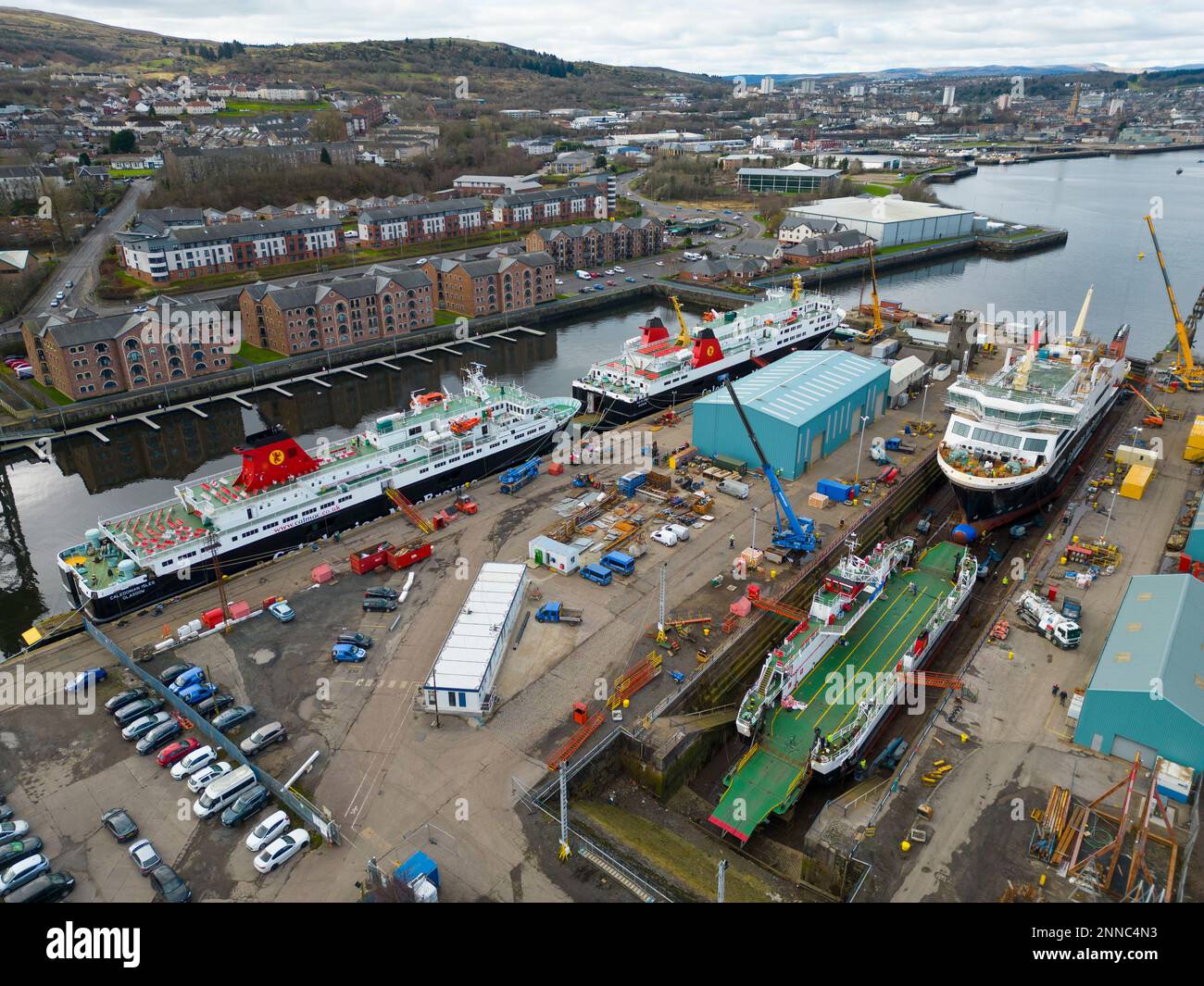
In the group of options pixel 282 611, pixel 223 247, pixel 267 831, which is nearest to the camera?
pixel 267 831

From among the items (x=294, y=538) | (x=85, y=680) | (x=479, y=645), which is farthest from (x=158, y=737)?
(x=294, y=538)

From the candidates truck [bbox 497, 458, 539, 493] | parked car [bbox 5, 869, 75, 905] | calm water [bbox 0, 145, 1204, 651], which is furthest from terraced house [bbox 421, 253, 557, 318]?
parked car [bbox 5, 869, 75, 905]

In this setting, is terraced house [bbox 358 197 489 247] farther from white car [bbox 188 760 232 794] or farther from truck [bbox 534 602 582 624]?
white car [bbox 188 760 232 794]

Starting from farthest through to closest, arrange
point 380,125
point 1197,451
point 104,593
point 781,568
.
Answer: point 380,125
point 1197,451
point 781,568
point 104,593

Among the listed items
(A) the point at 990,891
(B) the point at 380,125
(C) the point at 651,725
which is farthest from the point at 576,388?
(B) the point at 380,125

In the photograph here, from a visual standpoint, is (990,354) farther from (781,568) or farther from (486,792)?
(486,792)

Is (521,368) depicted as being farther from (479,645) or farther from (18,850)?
(18,850)
